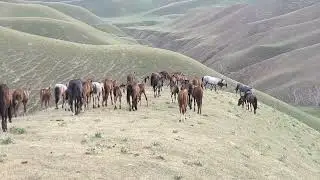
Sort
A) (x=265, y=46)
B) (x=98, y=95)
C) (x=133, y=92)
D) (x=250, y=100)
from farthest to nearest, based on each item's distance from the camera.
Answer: (x=265, y=46), (x=250, y=100), (x=98, y=95), (x=133, y=92)

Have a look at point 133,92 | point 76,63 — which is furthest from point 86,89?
point 76,63

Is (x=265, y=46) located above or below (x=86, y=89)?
above

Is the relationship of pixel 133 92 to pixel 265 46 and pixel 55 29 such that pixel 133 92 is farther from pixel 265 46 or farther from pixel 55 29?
pixel 265 46

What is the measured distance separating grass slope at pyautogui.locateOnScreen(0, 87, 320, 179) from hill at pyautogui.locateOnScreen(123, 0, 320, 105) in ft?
217

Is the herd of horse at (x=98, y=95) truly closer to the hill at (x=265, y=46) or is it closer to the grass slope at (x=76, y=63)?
the grass slope at (x=76, y=63)

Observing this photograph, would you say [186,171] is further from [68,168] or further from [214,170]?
[68,168]

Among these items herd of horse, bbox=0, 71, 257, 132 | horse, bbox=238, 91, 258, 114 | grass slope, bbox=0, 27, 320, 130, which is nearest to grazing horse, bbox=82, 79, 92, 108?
herd of horse, bbox=0, 71, 257, 132

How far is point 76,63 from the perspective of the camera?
72.5 metres

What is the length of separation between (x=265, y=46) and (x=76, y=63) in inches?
3107

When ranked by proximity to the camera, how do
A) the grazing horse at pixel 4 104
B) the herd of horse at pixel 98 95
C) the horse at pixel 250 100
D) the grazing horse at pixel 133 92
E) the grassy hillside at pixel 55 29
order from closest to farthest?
the grazing horse at pixel 4 104 < the herd of horse at pixel 98 95 < the grazing horse at pixel 133 92 < the horse at pixel 250 100 < the grassy hillside at pixel 55 29

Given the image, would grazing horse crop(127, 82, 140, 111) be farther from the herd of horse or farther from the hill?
the hill

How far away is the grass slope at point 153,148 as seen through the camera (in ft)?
56.5

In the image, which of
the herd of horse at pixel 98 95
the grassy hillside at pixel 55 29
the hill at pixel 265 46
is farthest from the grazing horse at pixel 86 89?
the grassy hillside at pixel 55 29

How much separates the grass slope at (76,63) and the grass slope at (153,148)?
33875 millimetres
